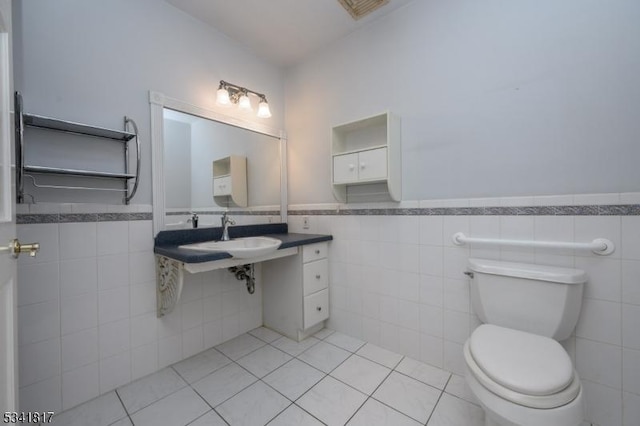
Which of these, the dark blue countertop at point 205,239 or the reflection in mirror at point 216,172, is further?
the reflection in mirror at point 216,172

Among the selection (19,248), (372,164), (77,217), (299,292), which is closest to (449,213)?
(372,164)

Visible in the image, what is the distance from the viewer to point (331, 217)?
7.17ft

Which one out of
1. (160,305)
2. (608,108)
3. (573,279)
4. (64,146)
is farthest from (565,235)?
(64,146)

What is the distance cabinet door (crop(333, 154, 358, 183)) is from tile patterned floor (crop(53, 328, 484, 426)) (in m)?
1.24

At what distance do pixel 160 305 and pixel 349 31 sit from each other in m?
2.36

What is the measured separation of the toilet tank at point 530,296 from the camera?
1.19m

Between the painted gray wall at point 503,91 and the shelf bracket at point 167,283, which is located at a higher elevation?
the painted gray wall at point 503,91

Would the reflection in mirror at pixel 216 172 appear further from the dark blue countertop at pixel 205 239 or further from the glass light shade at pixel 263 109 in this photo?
the glass light shade at pixel 263 109

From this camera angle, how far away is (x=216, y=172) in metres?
2.00

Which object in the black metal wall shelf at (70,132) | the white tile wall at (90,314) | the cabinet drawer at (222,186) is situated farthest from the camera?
the cabinet drawer at (222,186)

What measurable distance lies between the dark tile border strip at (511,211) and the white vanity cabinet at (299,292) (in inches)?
17.6

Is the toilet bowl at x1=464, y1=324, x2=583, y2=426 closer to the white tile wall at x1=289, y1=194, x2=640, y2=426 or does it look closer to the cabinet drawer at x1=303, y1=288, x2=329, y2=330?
the white tile wall at x1=289, y1=194, x2=640, y2=426

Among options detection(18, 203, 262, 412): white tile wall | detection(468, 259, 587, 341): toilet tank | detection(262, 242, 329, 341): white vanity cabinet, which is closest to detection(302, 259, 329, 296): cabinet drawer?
detection(262, 242, 329, 341): white vanity cabinet

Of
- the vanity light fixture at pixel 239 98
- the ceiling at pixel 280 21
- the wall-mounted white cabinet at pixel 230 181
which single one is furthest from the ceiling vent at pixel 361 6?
the wall-mounted white cabinet at pixel 230 181
